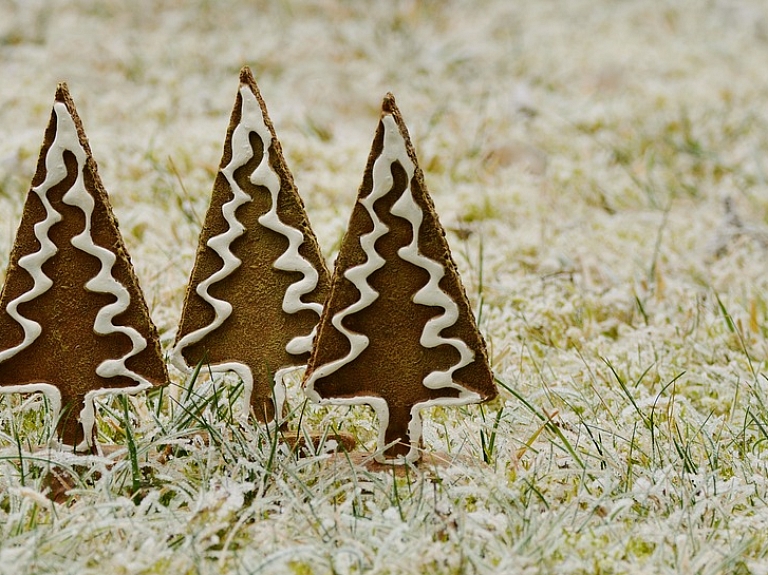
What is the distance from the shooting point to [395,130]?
2.16 metres

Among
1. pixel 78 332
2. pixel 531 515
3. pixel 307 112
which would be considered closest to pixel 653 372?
pixel 531 515

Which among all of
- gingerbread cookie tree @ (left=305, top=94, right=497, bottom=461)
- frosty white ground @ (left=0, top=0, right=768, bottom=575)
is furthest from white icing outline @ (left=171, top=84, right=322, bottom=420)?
frosty white ground @ (left=0, top=0, right=768, bottom=575)

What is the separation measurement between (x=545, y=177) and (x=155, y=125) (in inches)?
98.7

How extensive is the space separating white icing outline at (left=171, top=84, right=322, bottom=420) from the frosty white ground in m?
0.24

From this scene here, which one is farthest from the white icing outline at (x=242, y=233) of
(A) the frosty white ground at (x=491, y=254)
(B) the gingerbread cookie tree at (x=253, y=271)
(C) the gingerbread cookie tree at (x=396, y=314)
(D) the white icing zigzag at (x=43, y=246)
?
(D) the white icing zigzag at (x=43, y=246)

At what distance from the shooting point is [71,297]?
Answer: 7.43 feet

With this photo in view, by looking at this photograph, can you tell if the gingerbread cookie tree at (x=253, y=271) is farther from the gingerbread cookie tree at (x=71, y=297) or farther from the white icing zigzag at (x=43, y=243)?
the white icing zigzag at (x=43, y=243)

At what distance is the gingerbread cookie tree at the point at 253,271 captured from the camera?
2318 millimetres

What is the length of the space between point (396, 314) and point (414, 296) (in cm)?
7

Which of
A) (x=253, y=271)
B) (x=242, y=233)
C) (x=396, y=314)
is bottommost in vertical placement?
(x=396, y=314)

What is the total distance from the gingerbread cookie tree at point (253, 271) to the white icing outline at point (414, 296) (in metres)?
0.16

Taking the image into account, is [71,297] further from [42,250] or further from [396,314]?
[396,314]

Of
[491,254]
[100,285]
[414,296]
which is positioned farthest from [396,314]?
[491,254]

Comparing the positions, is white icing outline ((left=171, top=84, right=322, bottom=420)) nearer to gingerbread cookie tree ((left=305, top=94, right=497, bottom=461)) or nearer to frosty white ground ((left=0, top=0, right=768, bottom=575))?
gingerbread cookie tree ((left=305, top=94, right=497, bottom=461))
